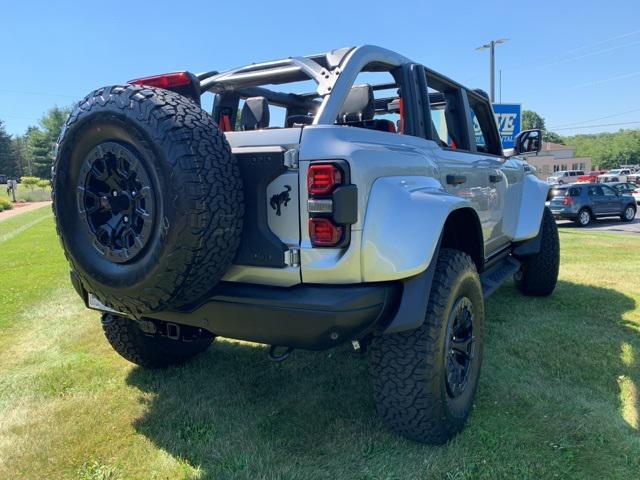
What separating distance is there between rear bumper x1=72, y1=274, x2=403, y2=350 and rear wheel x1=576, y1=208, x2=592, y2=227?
1768 cm

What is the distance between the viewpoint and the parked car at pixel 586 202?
1727cm

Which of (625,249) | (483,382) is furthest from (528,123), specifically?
(483,382)

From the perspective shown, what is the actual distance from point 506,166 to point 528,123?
132m

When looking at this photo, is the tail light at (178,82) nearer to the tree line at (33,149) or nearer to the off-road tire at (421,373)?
the off-road tire at (421,373)

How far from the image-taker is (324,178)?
6.56 feet

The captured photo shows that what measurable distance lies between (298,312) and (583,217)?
60.1 ft

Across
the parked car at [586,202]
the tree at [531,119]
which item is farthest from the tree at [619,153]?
the parked car at [586,202]

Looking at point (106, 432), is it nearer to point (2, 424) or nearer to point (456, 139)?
point (2, 424)

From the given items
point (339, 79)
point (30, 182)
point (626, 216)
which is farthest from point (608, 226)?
point (30, 182)

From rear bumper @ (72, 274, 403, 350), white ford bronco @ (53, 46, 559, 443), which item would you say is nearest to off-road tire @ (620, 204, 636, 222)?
white ford bronco @ (53, 46, 559, 443)

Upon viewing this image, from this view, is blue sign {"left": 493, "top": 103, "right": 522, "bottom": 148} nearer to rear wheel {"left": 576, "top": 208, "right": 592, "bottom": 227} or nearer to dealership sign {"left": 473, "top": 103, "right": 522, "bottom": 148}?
dealership sign {"left": 473, "top": 103, "right": 522, "bottom": 148}

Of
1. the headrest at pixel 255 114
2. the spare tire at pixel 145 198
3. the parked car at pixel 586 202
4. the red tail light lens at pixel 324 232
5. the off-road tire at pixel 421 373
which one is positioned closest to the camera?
the spare tire at pixel 145 198

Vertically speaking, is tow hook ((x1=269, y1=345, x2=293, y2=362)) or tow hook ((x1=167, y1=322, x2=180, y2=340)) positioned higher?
tow hook ((x1=167, y1=322, x2=180, y2=340))

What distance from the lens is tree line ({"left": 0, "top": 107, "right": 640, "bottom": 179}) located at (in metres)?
70.3
